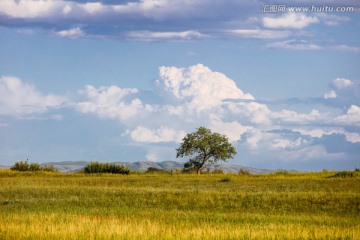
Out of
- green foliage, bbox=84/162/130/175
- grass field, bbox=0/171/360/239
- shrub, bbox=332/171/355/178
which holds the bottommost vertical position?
grass field, bbox=0/171/360/239

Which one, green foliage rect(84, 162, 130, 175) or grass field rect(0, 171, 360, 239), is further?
green foliage rect(84, 162, 130, 175)

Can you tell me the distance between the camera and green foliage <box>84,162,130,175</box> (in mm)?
83250

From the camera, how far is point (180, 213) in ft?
121

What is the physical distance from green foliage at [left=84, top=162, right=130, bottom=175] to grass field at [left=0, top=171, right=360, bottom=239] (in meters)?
28.1

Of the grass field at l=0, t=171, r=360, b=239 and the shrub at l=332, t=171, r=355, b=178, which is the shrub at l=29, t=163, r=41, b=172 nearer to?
the grass field at l=0, t=171, r=360, b=239

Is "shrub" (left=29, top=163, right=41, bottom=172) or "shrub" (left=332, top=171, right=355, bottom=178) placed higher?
"shrub" (left=29, top=163, right=41, bottom=172)

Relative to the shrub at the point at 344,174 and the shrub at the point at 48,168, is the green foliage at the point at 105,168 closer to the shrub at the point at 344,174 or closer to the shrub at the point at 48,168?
the shrub at the point at 48,168

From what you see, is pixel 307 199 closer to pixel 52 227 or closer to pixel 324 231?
pixel 324 231

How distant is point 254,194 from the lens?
4375cm

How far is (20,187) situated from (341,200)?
89.0 feet

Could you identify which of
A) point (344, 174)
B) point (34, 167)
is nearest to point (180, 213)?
point (344, 174)

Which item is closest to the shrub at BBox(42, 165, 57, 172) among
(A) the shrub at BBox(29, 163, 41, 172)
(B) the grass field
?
(A) the shrub at BBox(29, 163, 41, 172)

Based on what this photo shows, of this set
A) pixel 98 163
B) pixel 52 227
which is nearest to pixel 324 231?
pixel 52 227

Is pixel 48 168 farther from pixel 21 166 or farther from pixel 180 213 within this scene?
pixel 180 213
